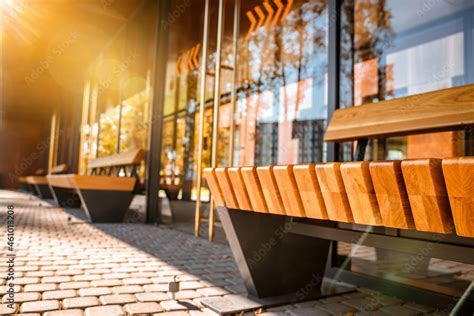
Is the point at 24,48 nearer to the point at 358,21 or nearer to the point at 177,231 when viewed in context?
the point at 177,231

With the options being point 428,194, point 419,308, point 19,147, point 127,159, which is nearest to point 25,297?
point 428,194

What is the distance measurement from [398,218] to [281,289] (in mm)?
1094

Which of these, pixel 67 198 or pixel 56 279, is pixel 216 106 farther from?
pixel 67 198

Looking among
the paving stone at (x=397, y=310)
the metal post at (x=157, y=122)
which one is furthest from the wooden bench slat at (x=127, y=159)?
the paving stone at (x=397, y=310)

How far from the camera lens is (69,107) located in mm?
14008

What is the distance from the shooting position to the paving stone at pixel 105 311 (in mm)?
1686

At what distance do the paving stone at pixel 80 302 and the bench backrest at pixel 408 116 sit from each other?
1.57 meters

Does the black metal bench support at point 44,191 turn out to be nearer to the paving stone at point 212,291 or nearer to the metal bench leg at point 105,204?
the metal bench leg at point 105,204

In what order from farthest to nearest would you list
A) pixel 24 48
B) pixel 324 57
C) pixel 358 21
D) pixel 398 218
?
pixel 24 48
pixel 324 57
pixel 358 21
pixel 398 218

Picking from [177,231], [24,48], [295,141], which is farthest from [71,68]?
[295,141]

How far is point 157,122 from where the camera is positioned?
5723 millimetres

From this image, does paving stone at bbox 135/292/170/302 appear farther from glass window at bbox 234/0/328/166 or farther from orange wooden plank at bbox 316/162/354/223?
glass window at bbox 234/0/328/166

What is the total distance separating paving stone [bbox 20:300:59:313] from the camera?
5.53 feet

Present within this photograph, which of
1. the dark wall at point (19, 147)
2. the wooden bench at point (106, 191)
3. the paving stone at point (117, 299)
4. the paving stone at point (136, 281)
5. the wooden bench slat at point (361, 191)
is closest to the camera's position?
the wooden bench slat at point (361, 191)
